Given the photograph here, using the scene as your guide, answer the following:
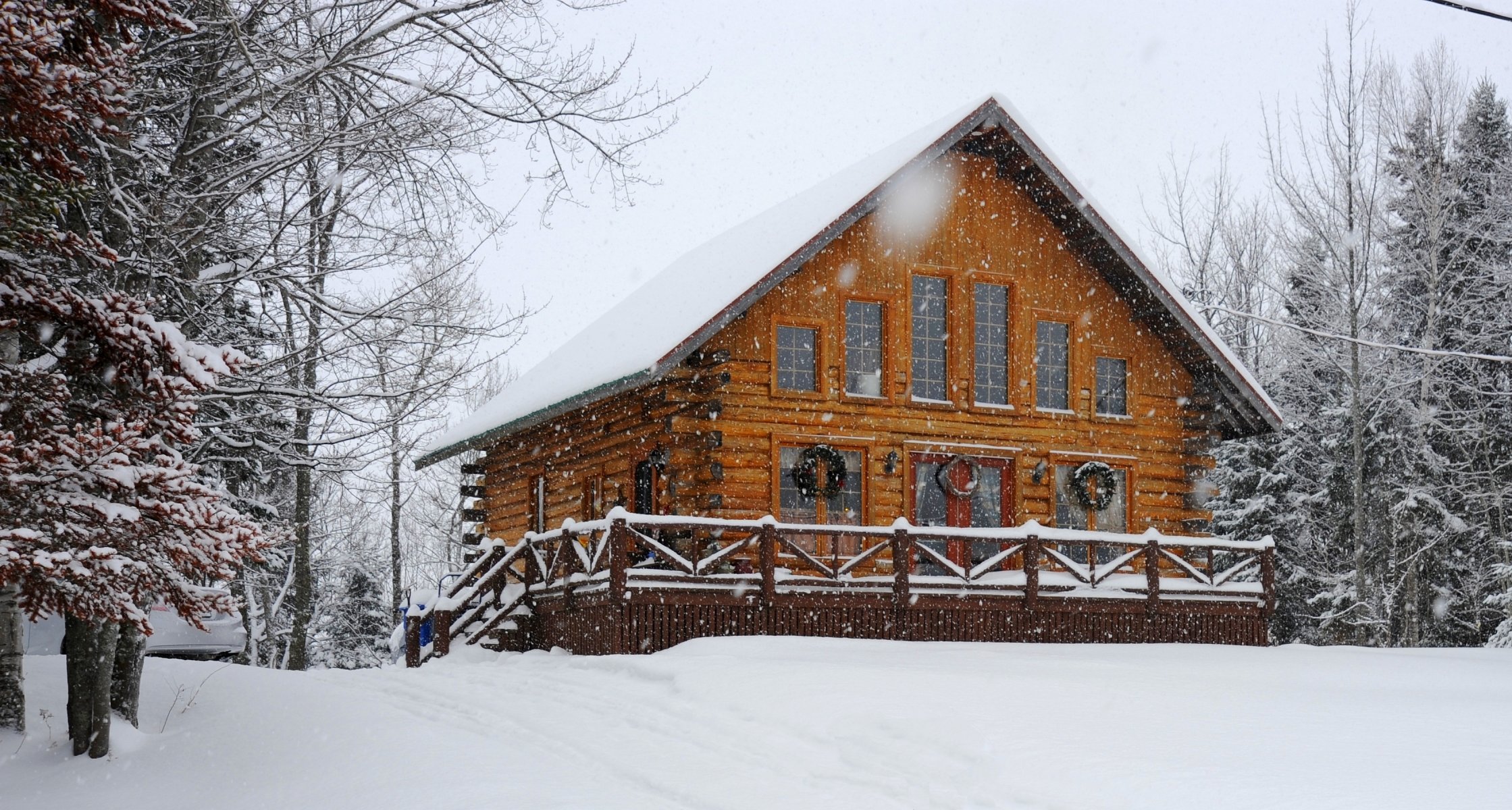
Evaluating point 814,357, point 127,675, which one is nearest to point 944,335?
point 814,357

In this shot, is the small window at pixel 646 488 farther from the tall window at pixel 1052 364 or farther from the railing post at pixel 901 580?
the tall window at pixel 1052 364

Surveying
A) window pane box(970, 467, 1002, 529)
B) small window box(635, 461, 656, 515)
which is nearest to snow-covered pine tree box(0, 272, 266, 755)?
small window box(635, 461, 656, 515)

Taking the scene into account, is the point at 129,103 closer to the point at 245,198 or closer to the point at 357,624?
the point at 245,198

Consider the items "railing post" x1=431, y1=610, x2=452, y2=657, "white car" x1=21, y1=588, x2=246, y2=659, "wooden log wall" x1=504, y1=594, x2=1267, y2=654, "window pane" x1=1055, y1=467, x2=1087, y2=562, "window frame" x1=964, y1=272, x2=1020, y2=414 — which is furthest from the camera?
"window pane" x1=1055, y1=467, x2=1087, y2=562

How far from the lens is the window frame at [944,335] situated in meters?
19.8

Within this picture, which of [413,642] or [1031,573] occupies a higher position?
[1031,573]

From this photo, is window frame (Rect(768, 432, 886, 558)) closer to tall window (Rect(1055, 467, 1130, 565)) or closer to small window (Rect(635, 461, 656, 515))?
small window (Rect(635, 461, 656, 515))

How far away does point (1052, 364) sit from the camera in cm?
2111

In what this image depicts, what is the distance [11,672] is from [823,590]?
914 centimetres

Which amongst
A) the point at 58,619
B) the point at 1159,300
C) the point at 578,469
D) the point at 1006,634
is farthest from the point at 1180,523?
the point at 58,619

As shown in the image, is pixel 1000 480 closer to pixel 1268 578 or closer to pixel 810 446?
pixel 810 446

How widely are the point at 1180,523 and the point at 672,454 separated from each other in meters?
8.58

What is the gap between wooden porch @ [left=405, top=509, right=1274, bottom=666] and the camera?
52.1 ft

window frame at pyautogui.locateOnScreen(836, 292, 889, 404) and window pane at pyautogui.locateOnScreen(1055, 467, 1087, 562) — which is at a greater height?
window frame at pyautogui.locateOnScreen(836, 292, 889, 404)
